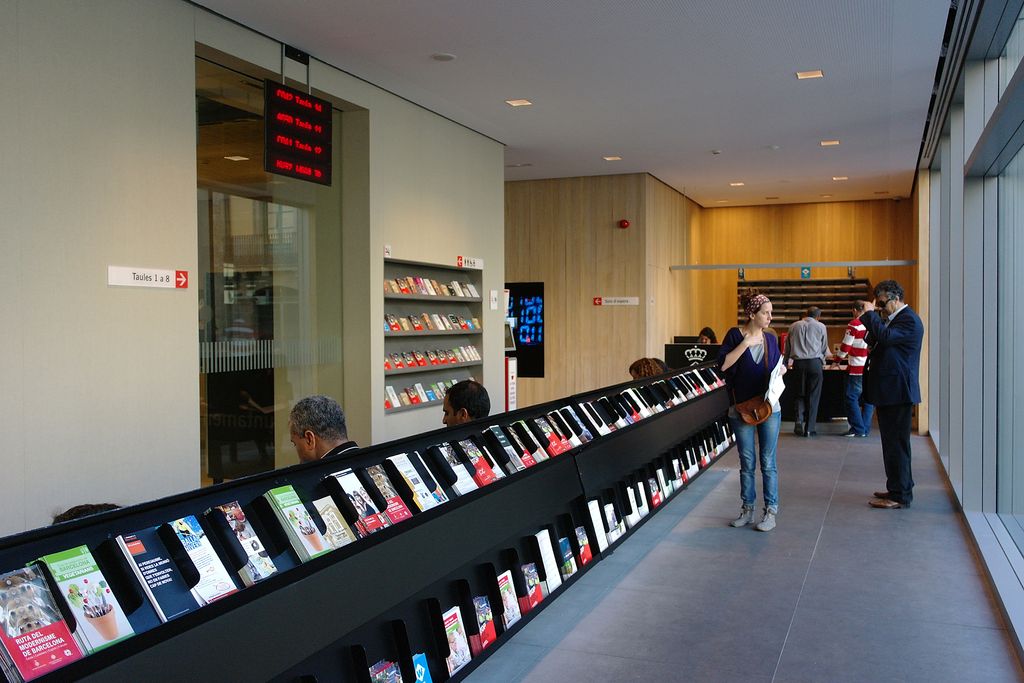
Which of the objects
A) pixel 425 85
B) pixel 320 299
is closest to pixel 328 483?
pixel 320 299

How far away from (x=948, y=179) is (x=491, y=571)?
618cm

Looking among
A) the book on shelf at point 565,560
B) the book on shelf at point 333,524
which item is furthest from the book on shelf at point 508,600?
the book on shelf at point 333,524

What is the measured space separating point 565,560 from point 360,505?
1419mm

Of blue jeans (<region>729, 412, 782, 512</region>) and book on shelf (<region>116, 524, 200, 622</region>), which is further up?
book on shelf (<region>116, 524, 200, 622</region>)

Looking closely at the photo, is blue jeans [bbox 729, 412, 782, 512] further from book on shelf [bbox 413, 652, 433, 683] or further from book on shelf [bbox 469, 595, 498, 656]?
book on shelf [bbox 413, 652, 433, 683]

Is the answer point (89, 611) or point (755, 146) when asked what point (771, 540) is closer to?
point (89, 611)

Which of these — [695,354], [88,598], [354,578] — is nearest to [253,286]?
[354,578]

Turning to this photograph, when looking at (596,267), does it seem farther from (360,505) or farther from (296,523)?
→ (296,523)

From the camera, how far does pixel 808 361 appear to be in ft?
34.6

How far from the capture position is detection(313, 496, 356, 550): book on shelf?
2.16 metres

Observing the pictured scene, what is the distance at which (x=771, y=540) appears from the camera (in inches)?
212

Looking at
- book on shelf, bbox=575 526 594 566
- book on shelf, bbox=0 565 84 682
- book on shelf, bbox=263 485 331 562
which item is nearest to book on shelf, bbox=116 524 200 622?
book on shelf, bbox=0 565 84 682

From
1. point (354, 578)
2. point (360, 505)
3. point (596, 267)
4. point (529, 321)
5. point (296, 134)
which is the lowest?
point (354, 578)

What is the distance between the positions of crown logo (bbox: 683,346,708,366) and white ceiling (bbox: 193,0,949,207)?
252cm
